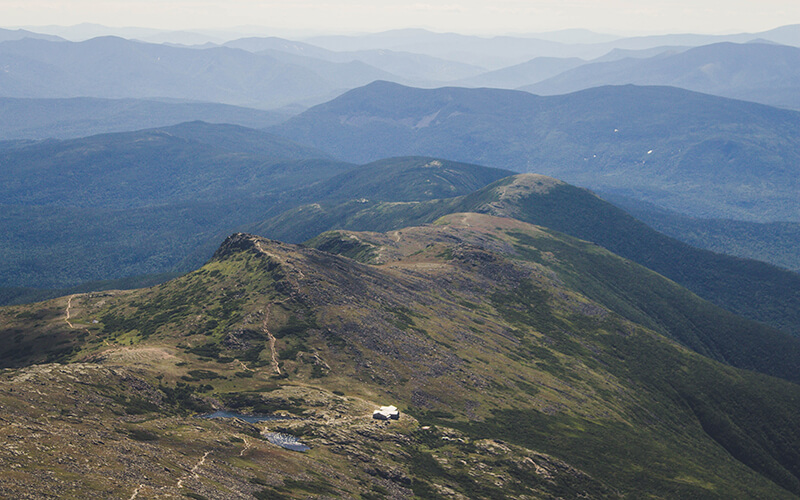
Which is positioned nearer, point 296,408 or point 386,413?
point 296,408

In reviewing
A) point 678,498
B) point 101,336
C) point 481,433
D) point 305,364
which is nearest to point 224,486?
point 305,364

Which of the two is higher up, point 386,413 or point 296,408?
point 296,408

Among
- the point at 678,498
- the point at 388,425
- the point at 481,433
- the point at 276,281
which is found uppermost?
the point at 276,281

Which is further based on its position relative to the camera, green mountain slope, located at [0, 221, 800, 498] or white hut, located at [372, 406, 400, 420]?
white hut, located at [372, 406, 400, 420]

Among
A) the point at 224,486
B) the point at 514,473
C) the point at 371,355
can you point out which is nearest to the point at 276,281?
the point at 371,355

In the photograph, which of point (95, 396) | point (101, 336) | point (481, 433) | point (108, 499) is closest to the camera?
point (108, 499)

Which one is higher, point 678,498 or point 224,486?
point 224,486

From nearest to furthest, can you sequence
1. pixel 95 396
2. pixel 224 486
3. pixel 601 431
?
1. pixel 224 486
2. pixel 95 396
3. pixel 601 431

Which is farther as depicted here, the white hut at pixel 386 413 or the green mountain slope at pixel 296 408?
the white hut at pixel 386 413

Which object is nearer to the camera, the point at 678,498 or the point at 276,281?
the point at 678,498

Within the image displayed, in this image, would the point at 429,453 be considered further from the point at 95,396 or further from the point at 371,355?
the point at 95,396
